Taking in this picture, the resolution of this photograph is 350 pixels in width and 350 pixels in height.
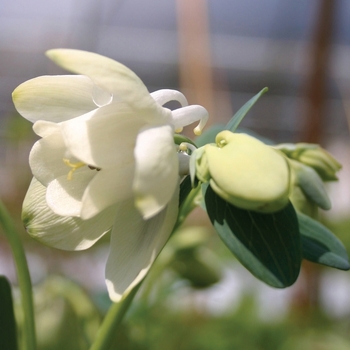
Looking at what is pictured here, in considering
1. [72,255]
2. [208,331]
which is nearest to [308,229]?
[208,331]

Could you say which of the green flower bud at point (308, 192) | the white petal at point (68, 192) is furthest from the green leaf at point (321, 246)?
the white petal at point (68, 192)

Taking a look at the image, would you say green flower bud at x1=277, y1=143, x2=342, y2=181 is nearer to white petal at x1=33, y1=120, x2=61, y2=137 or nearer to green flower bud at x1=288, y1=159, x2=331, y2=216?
green flower bud at x1=288, y1=159, x2=331, y2=216

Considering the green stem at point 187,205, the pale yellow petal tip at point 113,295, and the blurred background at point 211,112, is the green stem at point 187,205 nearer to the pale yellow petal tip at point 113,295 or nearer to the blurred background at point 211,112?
the pale yellow petal tip at point 113,295

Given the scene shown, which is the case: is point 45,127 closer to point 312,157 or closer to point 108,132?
point 108,132

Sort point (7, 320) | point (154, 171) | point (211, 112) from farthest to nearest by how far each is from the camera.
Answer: point (211, 112) < point (7, 320) < point (154, 171)

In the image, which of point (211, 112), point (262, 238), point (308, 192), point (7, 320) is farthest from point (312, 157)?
point (211, 112)

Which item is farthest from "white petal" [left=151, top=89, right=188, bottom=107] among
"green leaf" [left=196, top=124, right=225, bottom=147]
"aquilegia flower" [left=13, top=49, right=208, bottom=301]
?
"green leaf" [left=196, top=124, right=225, bottom=147]
